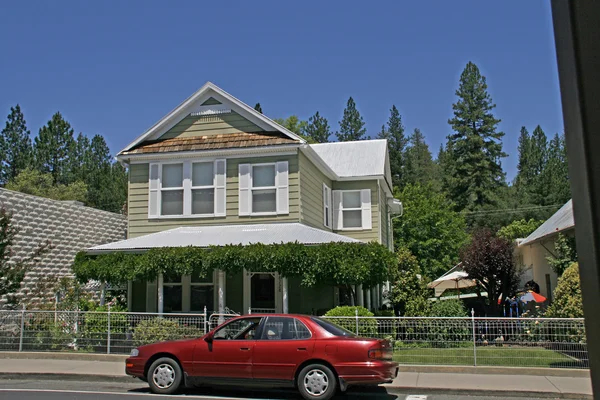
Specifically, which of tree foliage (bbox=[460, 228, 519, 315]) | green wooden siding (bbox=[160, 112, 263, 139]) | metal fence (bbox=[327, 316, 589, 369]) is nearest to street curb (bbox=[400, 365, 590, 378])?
metal fence (bbox=[327, 316, 589, 369])

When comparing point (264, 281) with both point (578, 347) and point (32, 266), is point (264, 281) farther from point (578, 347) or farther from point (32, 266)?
point (578, 347)

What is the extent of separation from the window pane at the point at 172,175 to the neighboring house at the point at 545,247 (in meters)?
12.6

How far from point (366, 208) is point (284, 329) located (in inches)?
536

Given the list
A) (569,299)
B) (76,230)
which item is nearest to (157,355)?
(569,299)

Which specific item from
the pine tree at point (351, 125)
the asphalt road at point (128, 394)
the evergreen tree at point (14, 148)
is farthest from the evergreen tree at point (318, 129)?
the asphalt road at point (128, 394)

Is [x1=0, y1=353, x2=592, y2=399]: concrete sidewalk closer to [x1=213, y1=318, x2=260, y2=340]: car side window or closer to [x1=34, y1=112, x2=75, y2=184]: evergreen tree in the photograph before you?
[x1=213, y1=318, x2=260, y2=340]: car side window

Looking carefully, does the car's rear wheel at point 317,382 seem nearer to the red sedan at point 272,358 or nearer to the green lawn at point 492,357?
the red sedan at point 272,358

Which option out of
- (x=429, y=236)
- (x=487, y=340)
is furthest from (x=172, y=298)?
(x=429, y=236)

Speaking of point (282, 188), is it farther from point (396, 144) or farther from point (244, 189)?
point (396, 144)

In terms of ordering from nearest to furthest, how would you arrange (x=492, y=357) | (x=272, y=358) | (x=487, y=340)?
(x=272, y=358)
(x=492, y=357)
(x=487, y=340)

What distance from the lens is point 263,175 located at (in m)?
19.8

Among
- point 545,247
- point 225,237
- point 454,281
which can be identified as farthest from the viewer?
point 454,281

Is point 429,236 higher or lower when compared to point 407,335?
higher

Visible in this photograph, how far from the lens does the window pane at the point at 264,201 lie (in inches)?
779
